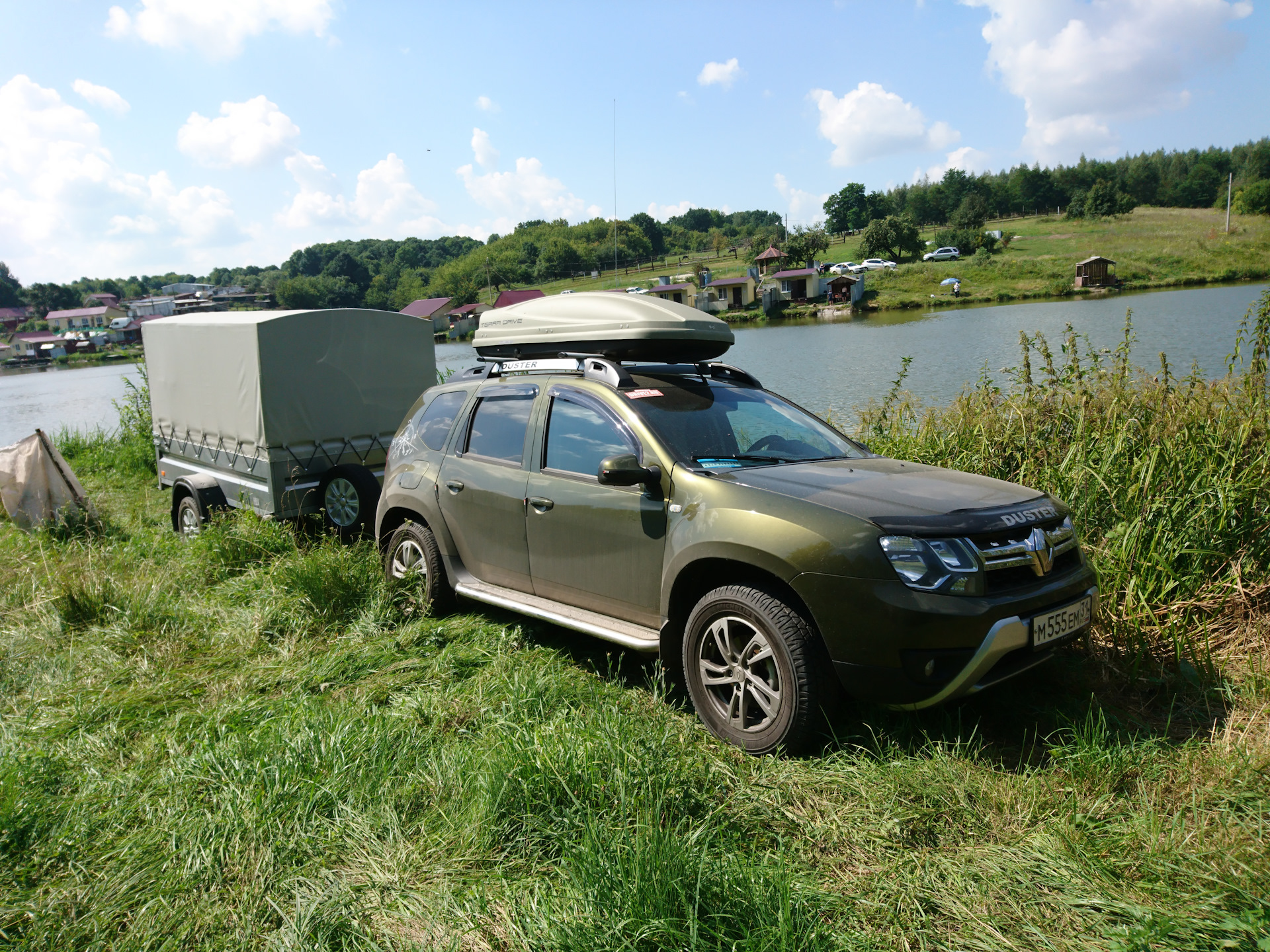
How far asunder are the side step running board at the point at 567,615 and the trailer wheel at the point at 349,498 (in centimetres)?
270

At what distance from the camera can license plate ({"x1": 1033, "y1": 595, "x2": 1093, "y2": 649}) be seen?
3.26 meters

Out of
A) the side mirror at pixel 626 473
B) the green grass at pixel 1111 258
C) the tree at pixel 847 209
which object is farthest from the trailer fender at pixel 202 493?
the tree at pixel 847 209

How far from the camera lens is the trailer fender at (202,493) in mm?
8023

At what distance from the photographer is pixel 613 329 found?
4.74 m

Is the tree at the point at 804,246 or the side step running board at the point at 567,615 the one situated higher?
the tree at the point at 804,246

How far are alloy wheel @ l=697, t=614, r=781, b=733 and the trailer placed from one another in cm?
451

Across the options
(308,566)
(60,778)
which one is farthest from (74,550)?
(60,778)

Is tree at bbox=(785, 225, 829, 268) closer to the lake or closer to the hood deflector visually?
the lake

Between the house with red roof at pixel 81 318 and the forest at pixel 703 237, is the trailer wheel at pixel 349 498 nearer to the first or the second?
the forest at pixel 703 237

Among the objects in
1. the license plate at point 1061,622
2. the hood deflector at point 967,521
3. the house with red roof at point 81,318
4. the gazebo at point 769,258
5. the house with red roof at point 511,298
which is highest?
the gazebo at point 769,258

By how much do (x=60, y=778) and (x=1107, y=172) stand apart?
144546mm

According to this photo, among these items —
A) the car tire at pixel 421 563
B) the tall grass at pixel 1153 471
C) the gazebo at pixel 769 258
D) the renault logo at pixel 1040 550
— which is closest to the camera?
the renault logo at pixel 1040 550

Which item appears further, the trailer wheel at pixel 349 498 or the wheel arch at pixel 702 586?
the trailer wheel at pixel 349 498

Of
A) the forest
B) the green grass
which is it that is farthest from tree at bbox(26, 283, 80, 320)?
the green grass
